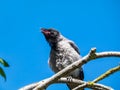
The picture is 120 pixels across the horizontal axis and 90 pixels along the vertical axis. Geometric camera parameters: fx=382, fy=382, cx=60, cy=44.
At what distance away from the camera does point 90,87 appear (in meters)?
4.77

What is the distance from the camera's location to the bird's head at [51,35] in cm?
1052

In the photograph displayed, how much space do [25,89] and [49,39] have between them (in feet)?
19.2

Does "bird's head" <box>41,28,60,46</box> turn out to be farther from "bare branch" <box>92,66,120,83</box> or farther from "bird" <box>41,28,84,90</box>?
"bare branch" <box>92,66,120,83</box>

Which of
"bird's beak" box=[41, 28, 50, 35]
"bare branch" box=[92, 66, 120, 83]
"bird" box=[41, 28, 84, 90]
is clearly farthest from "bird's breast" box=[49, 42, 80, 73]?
"bare branch" box=[92, 66, 120, 83]

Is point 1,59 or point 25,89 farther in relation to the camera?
point 25,89

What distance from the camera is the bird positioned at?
1004 centimetres

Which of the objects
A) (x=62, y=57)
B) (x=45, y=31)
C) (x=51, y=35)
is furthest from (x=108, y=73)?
(x=51, y=35)

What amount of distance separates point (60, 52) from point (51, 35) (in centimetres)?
78

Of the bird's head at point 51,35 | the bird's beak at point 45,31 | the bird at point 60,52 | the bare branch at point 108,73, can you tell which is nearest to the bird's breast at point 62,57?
the bird at point 60,52

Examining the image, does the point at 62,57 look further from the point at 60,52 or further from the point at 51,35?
the point at 51,35

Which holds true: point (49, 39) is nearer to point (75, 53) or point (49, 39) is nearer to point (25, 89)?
point (75, 53)

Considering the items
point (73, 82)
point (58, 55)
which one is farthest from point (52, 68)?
point (73, 82)

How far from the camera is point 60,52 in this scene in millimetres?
10156

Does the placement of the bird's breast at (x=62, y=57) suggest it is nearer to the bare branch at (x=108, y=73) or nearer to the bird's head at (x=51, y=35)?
the bird's head at (x=51, y=35)
